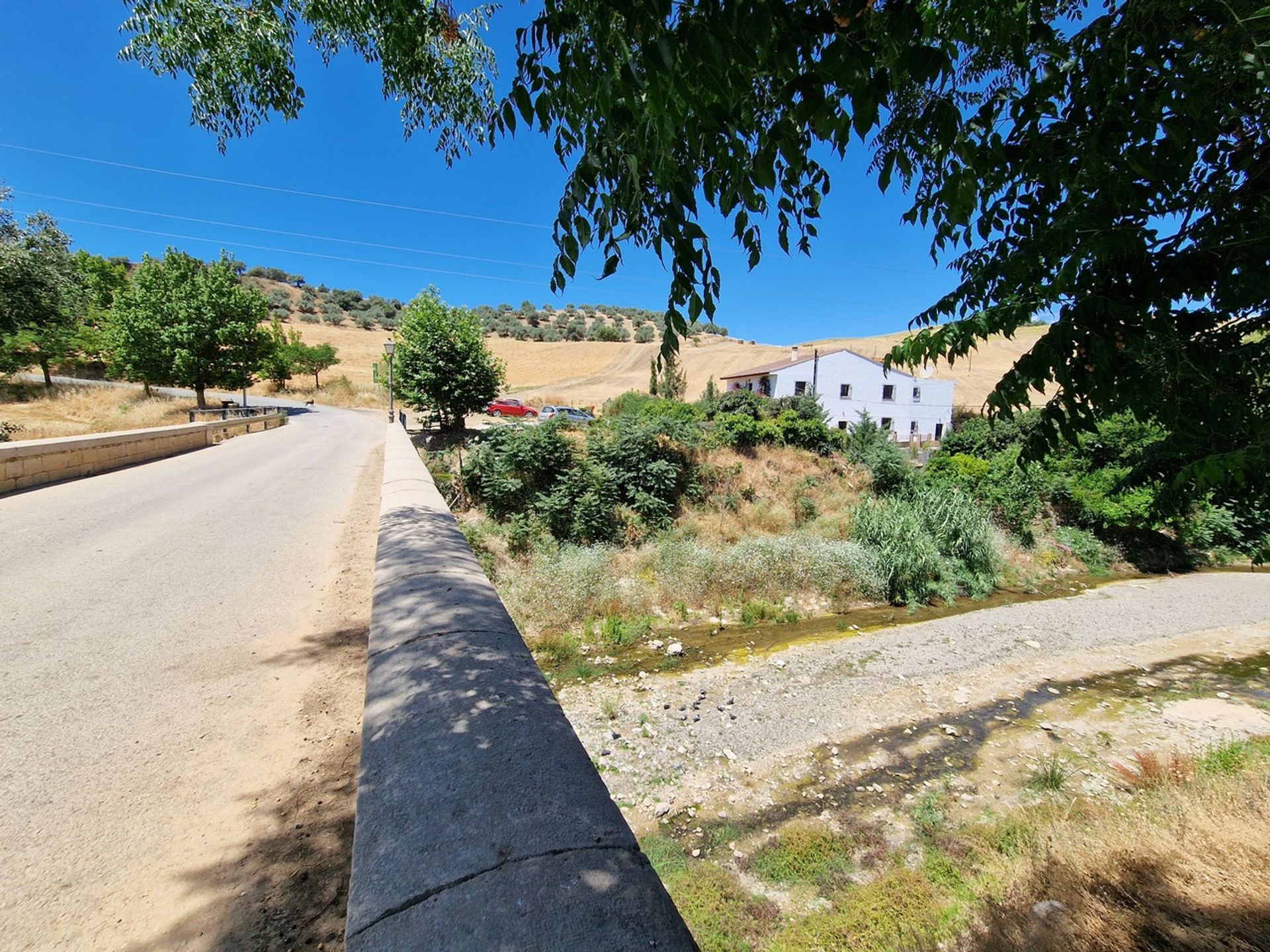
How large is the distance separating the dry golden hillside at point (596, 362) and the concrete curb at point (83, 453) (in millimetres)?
33796

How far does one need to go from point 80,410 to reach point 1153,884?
3764 cm

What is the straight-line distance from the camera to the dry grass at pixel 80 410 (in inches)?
644

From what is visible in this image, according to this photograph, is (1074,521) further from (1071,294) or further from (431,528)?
(431,528)

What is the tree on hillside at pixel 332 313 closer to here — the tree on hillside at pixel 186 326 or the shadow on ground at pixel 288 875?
the tree on hillside at pixel 186 326

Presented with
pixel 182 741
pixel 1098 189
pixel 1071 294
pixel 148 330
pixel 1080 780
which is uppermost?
pixel 148 330

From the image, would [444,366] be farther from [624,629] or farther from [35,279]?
[624,629]

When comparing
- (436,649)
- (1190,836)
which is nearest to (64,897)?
(436,649)

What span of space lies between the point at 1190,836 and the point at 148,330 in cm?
3962

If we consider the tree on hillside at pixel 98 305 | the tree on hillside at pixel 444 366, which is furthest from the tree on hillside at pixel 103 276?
the tree on hillside at pixel 444 366

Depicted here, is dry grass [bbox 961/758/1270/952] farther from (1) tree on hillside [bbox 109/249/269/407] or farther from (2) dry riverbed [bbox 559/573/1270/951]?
(1) tree on hillside [bbox 109/249/269/407]

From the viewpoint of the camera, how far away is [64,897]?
1489 mm

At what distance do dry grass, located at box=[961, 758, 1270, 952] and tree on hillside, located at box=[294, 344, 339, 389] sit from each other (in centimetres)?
6109

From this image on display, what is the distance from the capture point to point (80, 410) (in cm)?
2533

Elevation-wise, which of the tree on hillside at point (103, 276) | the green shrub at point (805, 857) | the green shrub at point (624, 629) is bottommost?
the green shrub at point (805, 857)
